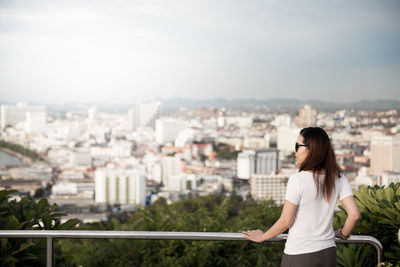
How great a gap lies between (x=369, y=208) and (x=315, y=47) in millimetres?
17033

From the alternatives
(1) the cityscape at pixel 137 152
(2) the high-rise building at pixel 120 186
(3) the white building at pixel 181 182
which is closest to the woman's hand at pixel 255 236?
(1) the cityscape at pixel 137 152

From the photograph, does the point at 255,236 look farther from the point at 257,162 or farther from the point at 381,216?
the point at 257,162

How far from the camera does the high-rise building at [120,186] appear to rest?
64.7ft

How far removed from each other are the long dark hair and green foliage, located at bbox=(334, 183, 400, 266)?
0.69 metres

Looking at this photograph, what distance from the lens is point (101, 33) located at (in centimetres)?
2073

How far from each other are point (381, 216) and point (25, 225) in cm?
152

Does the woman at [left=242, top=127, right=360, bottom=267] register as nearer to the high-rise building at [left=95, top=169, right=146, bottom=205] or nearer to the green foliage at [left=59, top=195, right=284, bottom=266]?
the green foliage at [left=59, top=195, right=284, bottom=266]

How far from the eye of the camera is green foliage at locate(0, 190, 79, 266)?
170cm

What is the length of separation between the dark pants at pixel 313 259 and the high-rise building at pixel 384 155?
11.9 meters

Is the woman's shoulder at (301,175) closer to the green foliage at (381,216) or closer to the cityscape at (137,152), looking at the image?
the green foliage at (381,216)

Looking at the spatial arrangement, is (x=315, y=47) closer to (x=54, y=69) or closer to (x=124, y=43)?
(x=124, y=43)

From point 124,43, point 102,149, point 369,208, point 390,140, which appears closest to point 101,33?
point 124,43

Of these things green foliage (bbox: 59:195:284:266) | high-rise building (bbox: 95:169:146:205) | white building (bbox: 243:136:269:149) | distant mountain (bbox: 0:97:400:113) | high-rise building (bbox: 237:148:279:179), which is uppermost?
distant mountain (bbox: 0:97:400:113)

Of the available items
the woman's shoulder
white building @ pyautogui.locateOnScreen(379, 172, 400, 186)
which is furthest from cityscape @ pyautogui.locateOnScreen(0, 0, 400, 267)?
the woman's shoulder
